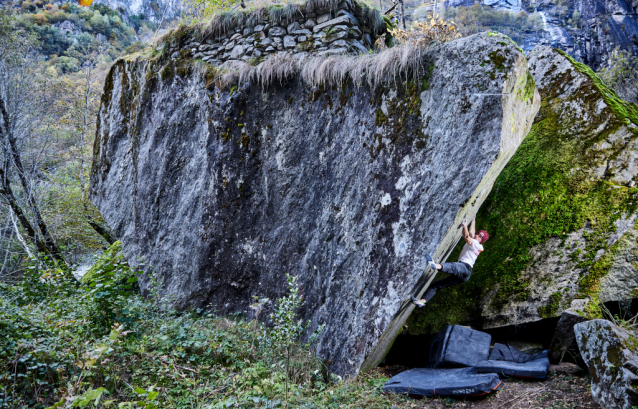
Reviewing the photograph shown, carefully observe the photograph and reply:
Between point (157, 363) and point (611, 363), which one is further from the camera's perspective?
point (157, 363)

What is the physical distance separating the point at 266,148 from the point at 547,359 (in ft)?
16.9

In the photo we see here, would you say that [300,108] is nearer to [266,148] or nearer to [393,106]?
[266,148]

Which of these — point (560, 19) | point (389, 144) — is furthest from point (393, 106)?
point (560, 19)

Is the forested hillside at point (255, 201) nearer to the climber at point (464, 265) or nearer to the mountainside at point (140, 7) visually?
the climber at point (464, 265)

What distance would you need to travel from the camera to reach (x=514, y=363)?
14.6 ft

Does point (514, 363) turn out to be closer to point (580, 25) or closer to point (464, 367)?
point (464, 367)

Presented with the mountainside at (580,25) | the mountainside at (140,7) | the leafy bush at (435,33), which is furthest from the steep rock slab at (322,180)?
the mountainside at (140,7)

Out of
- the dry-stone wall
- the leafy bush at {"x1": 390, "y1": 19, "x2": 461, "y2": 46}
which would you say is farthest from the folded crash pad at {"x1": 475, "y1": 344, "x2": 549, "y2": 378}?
the dry-stone wall

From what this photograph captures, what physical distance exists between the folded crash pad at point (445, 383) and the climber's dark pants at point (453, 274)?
42.3 inches

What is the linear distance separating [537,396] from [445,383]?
96 cm

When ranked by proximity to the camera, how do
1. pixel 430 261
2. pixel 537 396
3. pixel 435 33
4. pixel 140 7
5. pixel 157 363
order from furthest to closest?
pixel 140 7, pixel 435 33, pixel 430 261, pixel 157 363, pixel 537 396

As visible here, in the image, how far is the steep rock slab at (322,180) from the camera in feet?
14.5

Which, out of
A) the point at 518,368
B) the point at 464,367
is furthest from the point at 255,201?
the point at 518,368

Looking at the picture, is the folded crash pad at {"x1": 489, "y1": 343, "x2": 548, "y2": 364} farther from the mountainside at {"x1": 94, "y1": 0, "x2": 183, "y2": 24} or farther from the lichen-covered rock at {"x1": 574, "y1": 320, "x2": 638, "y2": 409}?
the mountainside at {"x1": 94, "y1": 0, "x2": 183, "y2": 24}
